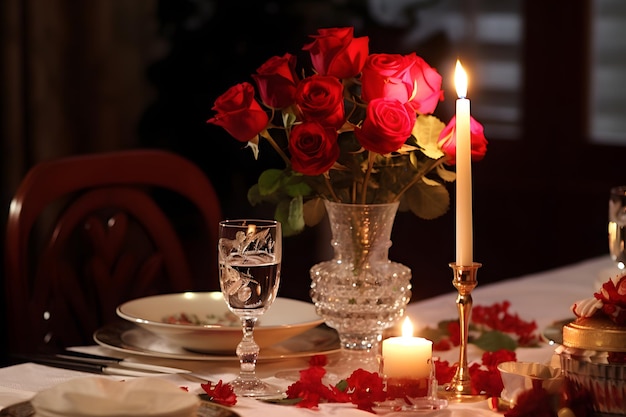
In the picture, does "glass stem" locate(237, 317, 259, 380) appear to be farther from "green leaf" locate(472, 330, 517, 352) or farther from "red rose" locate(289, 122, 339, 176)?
"green leaf" locate(472, 330, 517, 352)

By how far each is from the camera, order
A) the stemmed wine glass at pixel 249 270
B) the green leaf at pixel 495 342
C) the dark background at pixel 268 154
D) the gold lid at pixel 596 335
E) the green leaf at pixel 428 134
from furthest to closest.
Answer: the dark background at pixel 268 154, the green leaf at pixel 495 342, the green leaf at pixel 428 134, the stemmed wine glass at pixel 249 270, the gold lid at pixel 596 335

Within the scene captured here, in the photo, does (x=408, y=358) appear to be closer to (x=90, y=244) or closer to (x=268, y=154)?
(x=90, y=244)

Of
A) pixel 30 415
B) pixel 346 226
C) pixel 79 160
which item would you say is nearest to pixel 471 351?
pixel 346 226

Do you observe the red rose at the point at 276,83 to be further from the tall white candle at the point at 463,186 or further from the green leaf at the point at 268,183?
the tall white candle at the point at 463,186

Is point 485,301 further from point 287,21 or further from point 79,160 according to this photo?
point 287,21

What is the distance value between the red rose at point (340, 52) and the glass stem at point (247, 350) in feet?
0.92

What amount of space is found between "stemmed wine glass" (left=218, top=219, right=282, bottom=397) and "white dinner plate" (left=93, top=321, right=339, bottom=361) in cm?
12

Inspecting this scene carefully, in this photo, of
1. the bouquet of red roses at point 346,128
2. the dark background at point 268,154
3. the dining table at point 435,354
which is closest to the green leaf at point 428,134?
the bouquet of red roses at point 346,128

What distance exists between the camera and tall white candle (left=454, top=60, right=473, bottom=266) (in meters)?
1.08

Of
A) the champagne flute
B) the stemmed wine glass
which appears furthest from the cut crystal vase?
the champagne flute

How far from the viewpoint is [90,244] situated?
5.67ft

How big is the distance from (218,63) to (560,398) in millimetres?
2720

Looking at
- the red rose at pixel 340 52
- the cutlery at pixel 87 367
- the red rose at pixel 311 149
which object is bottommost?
the cutlery at pixel 87 367

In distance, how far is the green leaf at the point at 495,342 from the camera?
131cm
